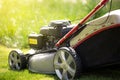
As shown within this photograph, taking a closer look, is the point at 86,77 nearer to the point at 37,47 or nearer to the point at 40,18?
the point at 37,47

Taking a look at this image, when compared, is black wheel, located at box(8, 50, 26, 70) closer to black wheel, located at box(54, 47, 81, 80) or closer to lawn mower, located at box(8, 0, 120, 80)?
lawn mower, located at box(8, 0, 120, 80)

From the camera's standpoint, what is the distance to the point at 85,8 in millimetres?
9141

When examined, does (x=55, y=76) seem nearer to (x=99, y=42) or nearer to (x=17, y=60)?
(x=17, y=60)

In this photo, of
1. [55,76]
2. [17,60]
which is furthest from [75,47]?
[17,60]

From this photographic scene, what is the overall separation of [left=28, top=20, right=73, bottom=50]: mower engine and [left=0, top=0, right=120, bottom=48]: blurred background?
3108mm

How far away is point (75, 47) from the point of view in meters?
4.75

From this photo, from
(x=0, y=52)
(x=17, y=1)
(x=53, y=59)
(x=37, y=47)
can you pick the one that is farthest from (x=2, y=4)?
(x=53, y=59)

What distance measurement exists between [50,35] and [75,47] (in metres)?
0.86

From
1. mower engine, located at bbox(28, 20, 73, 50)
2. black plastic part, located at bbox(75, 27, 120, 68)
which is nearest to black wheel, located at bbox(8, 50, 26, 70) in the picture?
mower engine, located at bbox(28, 20, 73, 50)

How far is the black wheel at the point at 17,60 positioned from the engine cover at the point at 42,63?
123mm

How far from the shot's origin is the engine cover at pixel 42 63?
16.9 feet

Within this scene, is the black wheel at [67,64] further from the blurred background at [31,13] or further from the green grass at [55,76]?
the blurred background at [31,13]

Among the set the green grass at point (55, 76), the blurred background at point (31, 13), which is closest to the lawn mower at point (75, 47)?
the green grass at point (55, 76)

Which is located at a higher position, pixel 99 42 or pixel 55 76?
pixel 99 42
